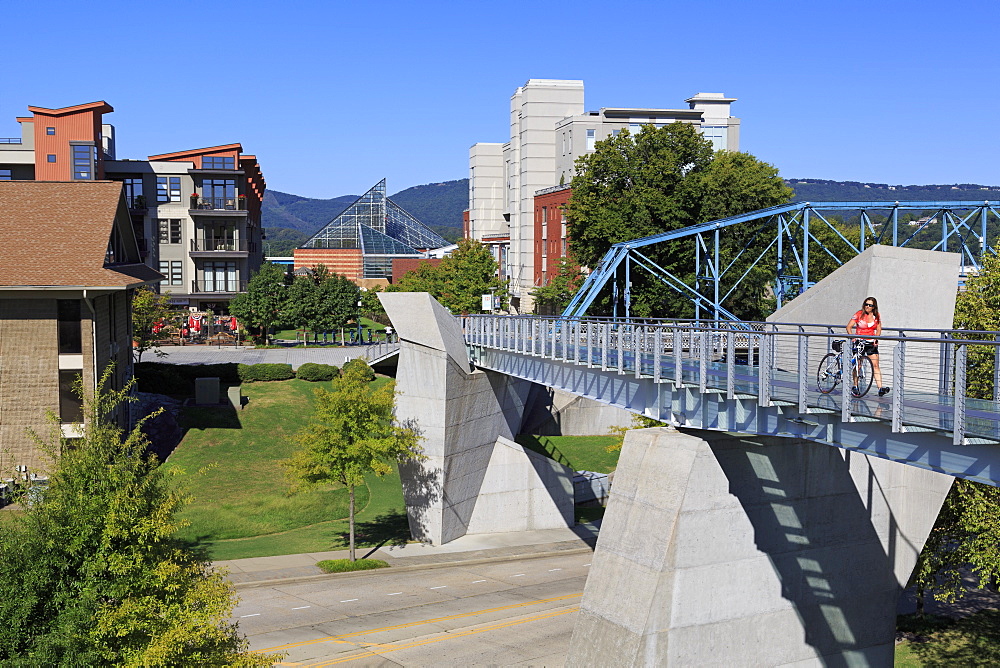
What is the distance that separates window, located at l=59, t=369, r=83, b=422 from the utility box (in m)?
17.0

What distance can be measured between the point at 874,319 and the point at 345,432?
799 inches

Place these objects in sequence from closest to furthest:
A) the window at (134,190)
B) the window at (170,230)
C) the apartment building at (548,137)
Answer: the window at (134,190), the window at (170,230), the apartment building at (548,137)

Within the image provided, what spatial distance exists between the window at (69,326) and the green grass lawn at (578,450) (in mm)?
25645

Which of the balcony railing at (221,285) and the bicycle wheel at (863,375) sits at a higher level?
the balcony railing at (221,285)

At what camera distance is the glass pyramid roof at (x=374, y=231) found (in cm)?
16762

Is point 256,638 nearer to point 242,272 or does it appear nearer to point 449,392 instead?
point 449,392

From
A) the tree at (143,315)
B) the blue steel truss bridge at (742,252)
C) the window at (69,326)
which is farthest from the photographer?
the tree at (143,315)

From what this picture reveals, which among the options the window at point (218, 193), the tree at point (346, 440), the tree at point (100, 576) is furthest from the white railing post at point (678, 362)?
the window at point (218, 193)

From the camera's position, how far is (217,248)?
71438 mm

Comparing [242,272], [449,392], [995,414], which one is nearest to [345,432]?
[449,392]

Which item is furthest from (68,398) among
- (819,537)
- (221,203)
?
(221,203)

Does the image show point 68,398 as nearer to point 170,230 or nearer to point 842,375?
point 842,375

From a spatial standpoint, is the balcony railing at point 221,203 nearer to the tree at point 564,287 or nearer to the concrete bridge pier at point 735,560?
the tree at point 564,287

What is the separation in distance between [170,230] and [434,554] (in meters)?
44.0
